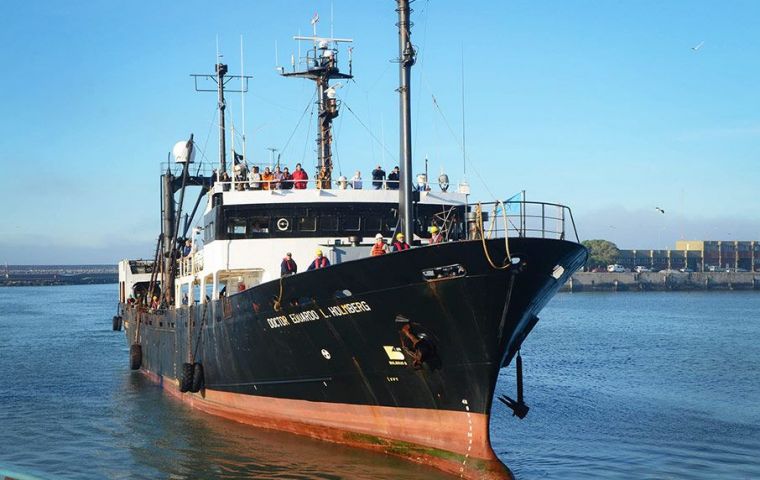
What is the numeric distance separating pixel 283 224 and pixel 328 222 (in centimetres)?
114

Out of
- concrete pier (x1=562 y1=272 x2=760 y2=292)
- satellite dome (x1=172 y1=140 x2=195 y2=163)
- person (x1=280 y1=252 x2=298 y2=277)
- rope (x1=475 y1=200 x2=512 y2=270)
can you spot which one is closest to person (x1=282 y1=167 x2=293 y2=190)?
person (x1=280 y1=252 x2=298 y2=277)

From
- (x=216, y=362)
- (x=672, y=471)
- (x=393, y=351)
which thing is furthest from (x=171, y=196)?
(x=672, y=471)

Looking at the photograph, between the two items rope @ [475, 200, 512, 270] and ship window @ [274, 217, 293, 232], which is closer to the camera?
rope @ [475, 200, 512, 270]

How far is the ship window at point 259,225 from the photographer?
71.3 ft

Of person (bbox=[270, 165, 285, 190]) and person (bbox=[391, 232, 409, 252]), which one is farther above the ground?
person (bbox=[270, 165, 285, 190])

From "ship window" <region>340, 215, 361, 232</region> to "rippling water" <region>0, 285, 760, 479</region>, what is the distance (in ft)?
17.7

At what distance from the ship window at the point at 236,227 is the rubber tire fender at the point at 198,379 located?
417cm

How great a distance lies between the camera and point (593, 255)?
148 m

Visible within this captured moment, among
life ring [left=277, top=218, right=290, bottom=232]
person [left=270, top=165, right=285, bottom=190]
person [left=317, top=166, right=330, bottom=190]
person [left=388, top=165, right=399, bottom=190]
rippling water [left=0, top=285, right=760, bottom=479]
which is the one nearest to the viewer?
rippling water [left=0, top=285, right=760, bottom=479]

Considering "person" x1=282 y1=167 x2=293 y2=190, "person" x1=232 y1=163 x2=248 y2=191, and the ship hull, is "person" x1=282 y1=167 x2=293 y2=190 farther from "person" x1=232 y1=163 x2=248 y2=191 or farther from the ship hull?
the ship hull

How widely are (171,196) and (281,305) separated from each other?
18352 millimetres

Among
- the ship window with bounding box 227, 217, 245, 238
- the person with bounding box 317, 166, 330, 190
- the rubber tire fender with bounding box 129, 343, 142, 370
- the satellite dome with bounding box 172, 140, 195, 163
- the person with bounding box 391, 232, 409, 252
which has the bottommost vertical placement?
the rubber tire fender with bounding box 129, 343, 142, 370

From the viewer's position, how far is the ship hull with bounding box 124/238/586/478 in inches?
608

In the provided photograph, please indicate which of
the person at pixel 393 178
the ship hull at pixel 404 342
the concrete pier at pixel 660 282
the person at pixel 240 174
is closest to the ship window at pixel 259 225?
the person at pixel 240 174
